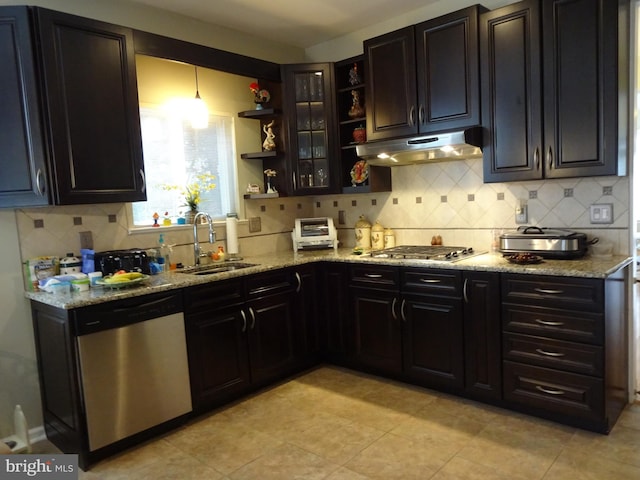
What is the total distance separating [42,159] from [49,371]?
118 cm

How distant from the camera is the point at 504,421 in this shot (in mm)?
2623

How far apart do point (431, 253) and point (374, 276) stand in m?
0.43

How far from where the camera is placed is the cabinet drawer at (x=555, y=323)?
2.37 m

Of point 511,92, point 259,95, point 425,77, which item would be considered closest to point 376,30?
point 425,77

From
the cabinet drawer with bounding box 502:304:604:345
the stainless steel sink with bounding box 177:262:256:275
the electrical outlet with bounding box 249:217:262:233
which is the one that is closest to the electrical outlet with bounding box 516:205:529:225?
the cabinet drawer with bounding box 502:304:604:345

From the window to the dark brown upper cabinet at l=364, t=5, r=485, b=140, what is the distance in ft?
4.04

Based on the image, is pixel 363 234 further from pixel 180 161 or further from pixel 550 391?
pixel 550 391

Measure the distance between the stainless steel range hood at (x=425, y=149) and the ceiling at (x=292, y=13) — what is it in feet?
3.31

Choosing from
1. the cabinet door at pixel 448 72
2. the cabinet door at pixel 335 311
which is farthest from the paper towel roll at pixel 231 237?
the cabinet door at pixel 448 72

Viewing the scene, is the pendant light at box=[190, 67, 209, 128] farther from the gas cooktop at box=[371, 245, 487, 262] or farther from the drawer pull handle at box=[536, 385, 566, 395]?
the drawer pull handle at box=[536, 385, 566, 395]

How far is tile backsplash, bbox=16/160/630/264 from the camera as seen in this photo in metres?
2.77

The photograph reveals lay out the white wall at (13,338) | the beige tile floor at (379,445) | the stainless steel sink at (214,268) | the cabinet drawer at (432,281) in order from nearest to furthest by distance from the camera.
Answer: the beige tile floor at (379,445) → the white wall at (13,338) → the cabinet drawer at (432,281) → the stainless steel sink at (214,268)

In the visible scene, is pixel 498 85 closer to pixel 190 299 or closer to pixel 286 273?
pixel 286 273

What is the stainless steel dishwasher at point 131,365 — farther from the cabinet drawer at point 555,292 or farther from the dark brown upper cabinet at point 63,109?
the cabinet drawer at point 555,292
